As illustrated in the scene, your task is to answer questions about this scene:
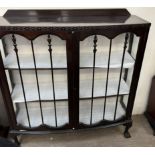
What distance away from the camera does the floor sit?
1.84 meters

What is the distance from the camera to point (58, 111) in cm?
185

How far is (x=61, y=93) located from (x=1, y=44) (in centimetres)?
63

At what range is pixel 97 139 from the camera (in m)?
1.89

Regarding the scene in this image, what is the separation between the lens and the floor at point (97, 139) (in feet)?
6.04

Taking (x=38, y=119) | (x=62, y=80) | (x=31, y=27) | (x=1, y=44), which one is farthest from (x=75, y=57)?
(x=38, y=119)

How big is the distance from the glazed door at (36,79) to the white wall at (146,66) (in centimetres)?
33

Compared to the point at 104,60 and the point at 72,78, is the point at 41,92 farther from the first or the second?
the point at 104,60

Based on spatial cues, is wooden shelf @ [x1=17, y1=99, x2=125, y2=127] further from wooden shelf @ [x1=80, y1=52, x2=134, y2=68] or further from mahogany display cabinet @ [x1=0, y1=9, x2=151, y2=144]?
wooden shelf @ [x1=80, y1=52, x2=134, y2=68]

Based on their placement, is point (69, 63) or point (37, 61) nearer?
point (69, 63)

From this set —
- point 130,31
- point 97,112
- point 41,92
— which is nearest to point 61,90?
point 41,92

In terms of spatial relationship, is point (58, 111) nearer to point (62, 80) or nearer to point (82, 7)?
point (62, 80)

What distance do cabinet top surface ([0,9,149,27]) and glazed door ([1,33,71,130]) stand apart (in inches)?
5.3

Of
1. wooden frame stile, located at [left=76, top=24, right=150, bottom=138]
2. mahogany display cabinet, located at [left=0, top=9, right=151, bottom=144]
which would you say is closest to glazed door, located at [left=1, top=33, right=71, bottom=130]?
mahogany display cabinet, located at [left=0, top=9, right=151, bottom=144]

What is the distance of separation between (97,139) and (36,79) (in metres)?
0.85
